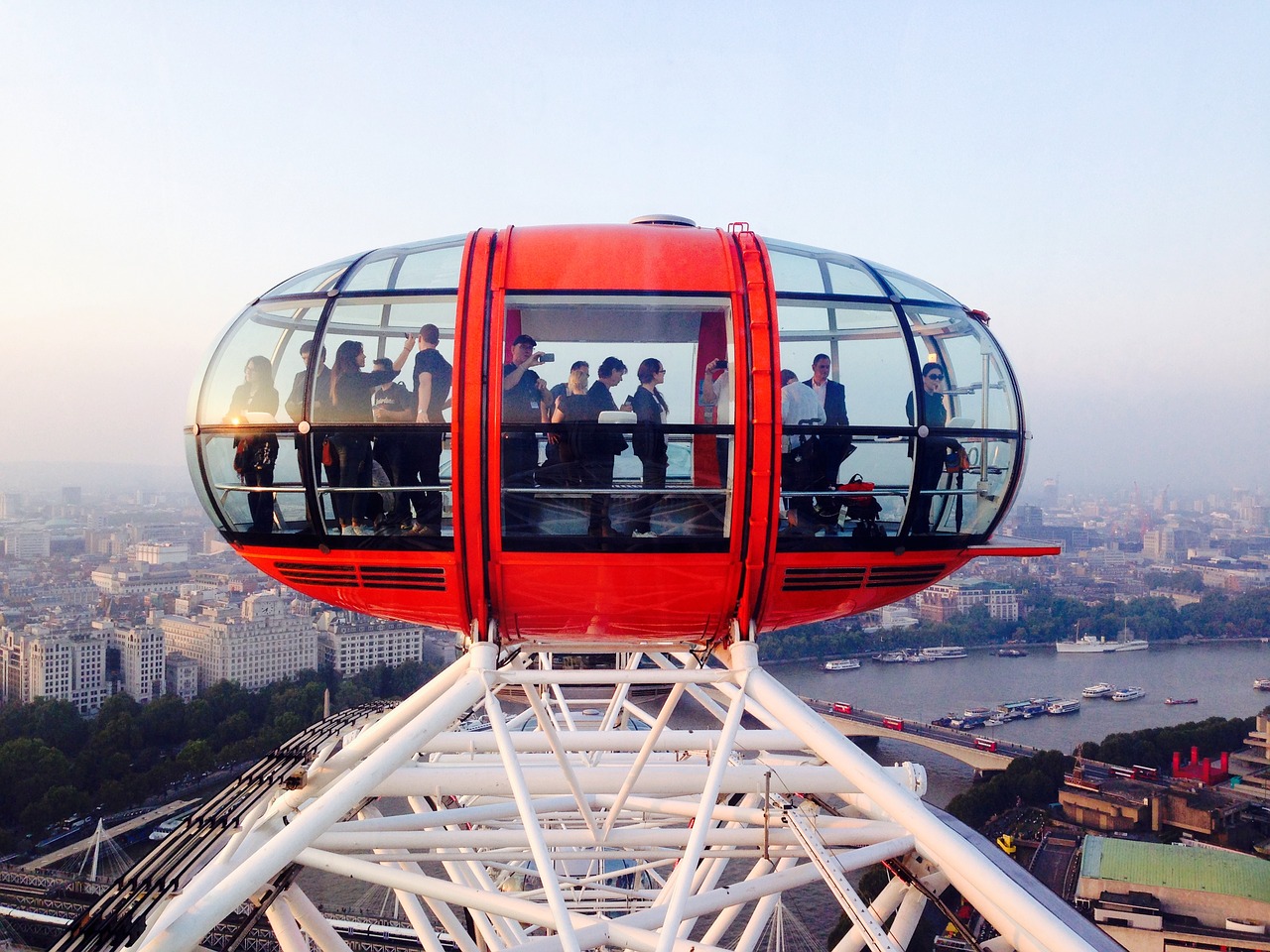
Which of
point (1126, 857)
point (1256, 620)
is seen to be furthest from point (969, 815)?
point (1256, 620)

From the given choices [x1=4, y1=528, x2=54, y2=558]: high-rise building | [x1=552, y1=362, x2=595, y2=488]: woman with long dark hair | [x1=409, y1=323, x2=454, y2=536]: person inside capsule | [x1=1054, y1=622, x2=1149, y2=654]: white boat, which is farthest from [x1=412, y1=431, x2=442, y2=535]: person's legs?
[x1=4, y1=528, x2=54, y2=558]: high-rise building

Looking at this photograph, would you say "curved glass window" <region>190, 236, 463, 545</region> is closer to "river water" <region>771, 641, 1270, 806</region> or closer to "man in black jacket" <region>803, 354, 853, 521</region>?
"man in black jacket" <region>803, 354, 853, 521</region>

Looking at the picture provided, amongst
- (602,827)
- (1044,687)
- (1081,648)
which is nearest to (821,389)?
(602,827)

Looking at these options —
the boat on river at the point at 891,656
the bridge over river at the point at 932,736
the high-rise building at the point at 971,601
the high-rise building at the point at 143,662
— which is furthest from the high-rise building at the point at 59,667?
the high-rise building at the point at 971,601

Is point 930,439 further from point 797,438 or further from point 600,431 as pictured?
point 600,431

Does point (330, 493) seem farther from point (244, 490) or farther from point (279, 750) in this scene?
point (279, 750)

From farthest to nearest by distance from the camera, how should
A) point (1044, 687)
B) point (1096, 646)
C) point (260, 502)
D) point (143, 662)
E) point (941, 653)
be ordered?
point (1096, 646) < point (941, 653) < point (1044, 687) < point (143, 662) < point (260, 502)
